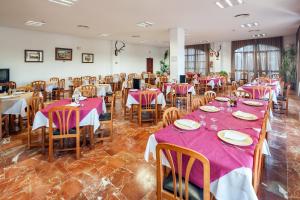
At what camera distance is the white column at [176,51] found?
7.86 m

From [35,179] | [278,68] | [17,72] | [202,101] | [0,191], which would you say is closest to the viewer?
[0,191]

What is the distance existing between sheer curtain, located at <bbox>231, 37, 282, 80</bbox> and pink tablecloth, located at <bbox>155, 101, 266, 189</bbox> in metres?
10.7

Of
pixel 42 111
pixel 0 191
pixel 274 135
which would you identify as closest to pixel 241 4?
pixel 274 135

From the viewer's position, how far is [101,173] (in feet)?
8.47

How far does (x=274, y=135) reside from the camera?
12.7 feet

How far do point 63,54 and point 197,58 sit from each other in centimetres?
945

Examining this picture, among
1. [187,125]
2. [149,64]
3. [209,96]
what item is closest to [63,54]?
[149,64]

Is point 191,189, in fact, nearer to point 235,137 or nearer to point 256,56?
Result: point 235,137

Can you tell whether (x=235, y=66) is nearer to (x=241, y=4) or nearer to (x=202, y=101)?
(x=241, y=4)

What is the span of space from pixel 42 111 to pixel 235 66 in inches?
494

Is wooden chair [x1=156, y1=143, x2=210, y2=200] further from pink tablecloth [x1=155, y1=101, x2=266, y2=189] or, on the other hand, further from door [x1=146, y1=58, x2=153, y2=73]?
door [x1=146, y1=58, x2=153, y2=73]

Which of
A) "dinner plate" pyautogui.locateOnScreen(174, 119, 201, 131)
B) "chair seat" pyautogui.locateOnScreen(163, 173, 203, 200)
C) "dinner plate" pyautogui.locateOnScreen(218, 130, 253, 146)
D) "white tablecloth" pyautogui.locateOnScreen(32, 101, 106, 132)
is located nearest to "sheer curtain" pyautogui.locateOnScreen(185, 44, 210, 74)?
"white tablecloth" pyautogui.locateOnScreen(32, 101, 106, 132)

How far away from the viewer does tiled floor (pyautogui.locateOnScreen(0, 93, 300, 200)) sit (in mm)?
2184

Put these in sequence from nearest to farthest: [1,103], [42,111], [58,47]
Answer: [42,111], [1,103], [58,47]
